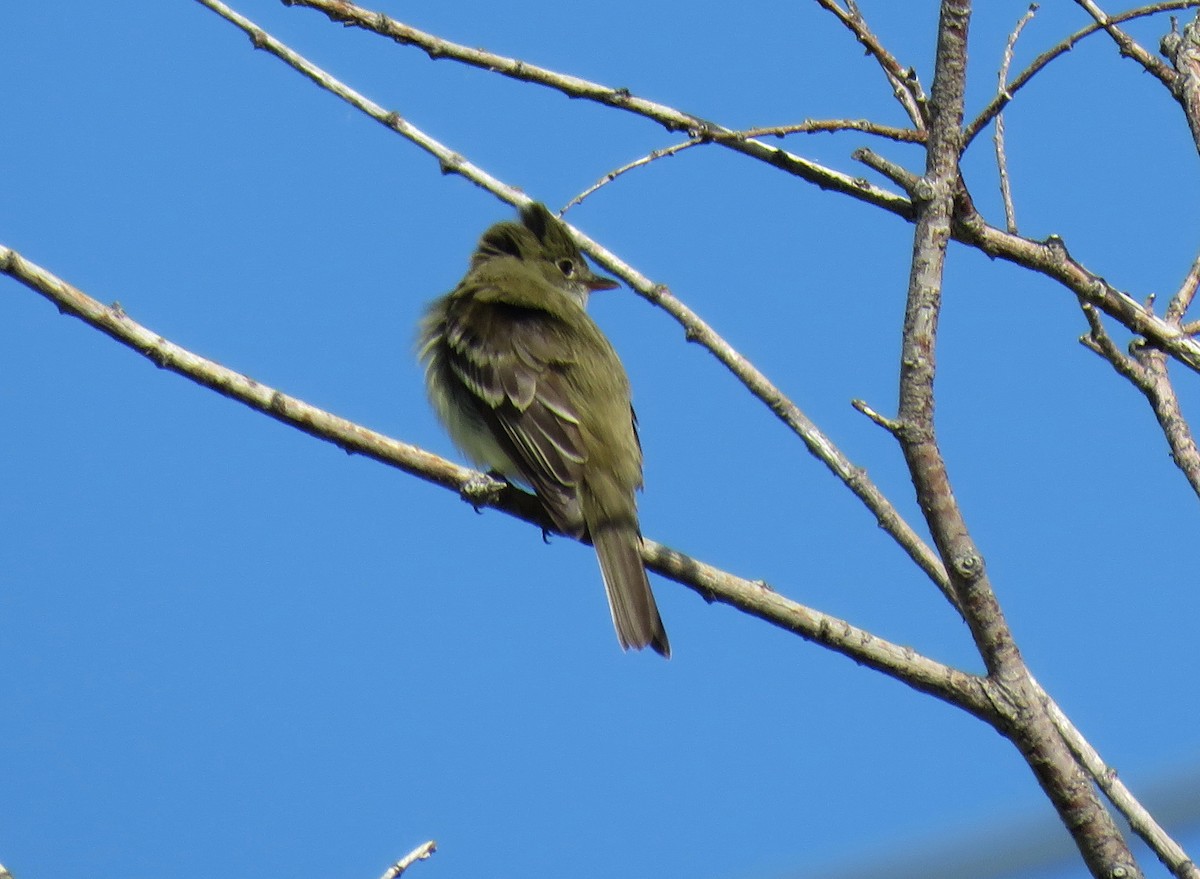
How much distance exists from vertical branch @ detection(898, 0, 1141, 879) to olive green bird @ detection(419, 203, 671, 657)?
1640 millimetres

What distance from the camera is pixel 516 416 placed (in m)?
4.80

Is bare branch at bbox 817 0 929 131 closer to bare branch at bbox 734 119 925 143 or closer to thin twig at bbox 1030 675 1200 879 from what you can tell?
bare branch at bbox 734 119 925 143

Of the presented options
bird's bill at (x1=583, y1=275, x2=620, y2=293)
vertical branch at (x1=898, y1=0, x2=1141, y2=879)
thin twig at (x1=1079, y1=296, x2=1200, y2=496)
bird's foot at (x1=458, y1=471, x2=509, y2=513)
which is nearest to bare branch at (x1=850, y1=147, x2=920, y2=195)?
vertical branch at (x1=898, y1=0, x2=1141, y2=879)

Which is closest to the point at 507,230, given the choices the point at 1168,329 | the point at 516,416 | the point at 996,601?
the point at 516,416

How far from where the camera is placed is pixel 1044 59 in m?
3.09

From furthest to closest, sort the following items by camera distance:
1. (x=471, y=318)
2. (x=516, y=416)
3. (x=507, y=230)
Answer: (x=507, y=230) < (x=471, y=318) < (x=516, y=416)

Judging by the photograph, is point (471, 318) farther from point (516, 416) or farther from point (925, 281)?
point (925, 281)

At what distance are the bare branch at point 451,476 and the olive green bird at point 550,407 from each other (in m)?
0.47

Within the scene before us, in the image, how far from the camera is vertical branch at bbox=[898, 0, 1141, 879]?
252 cm

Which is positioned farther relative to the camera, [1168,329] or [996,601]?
[1168,329]

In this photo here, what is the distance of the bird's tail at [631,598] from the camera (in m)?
4.27

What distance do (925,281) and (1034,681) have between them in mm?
784

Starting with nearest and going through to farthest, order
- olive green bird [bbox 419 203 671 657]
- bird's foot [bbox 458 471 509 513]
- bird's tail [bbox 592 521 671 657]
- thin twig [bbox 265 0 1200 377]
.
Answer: thin twig [bbox 265 0 1200 377] → bird's foot [bbox 458 471 509 513] → bird's tail [bbox 592 521 671 657] → olive green bird [bbox 419 203 671 657]

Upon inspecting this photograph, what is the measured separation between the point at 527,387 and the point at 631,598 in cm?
94
